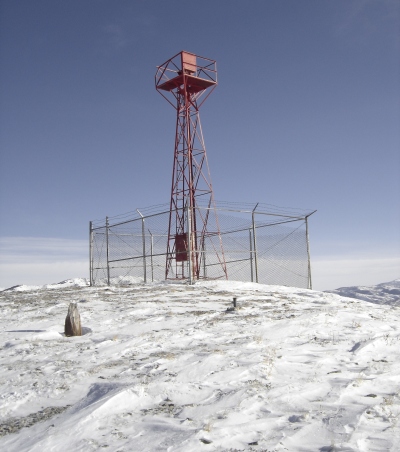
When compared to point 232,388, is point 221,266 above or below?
above

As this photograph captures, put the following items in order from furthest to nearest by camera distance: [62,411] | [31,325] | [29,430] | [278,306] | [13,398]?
1. [278,306]
2. [31,325]
3. [13,398]
4. [62,411]
5. [29,430]

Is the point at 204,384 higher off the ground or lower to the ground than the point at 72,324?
lower

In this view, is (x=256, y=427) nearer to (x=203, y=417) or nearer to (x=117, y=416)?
(x=203, y=417)

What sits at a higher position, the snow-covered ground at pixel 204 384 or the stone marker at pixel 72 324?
the stone marker at pixel 72 324

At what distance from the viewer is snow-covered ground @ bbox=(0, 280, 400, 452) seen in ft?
9.22

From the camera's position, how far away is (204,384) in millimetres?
3801

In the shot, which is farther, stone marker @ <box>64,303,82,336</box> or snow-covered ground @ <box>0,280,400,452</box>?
→ stone marker @ <box>64,303,82,336</box>

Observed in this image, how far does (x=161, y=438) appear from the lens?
280 cm

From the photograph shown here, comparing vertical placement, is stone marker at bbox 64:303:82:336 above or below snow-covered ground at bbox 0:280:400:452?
above

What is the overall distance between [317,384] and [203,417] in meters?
1.17

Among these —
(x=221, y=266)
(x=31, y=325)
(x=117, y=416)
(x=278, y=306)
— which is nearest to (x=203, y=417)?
(x=117, y=416)

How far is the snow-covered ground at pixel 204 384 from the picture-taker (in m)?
2.81

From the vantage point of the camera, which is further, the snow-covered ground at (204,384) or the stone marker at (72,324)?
the stone marker at (72,324)

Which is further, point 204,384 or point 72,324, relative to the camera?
point 72,324
